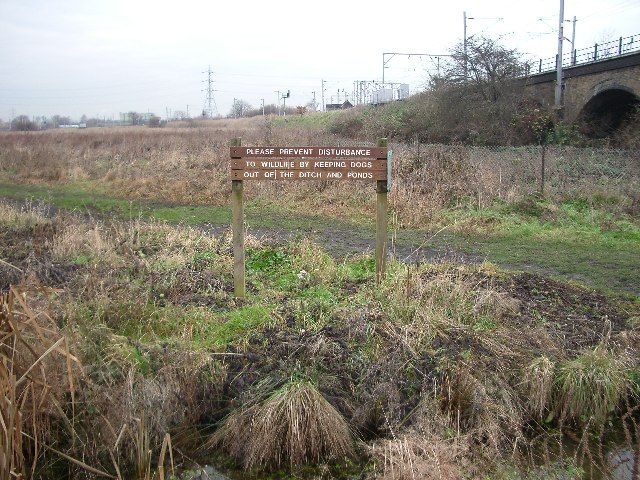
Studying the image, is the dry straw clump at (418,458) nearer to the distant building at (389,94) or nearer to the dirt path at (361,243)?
the dirt path at (361,243)

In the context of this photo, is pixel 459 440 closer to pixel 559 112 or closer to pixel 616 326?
pixel 616 326

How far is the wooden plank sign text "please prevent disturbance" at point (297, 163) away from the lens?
8031mm

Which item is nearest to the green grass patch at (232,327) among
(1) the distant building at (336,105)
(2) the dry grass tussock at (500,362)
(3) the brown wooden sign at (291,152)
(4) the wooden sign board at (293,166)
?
(4) the wooden sign board at (293,166)

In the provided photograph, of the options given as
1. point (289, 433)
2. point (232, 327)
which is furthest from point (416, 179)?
point (289, 433)

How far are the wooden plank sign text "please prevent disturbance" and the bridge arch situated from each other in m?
23.4

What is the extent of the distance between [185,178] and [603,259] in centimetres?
1359

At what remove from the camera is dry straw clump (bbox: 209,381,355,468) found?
5.21m

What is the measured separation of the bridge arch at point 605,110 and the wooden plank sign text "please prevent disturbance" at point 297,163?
23.4 meters

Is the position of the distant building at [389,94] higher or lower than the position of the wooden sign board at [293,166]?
higher

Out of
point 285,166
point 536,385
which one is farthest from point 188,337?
point 536,385

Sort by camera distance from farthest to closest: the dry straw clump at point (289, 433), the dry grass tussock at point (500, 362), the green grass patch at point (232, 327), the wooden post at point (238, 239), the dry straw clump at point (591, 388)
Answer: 1. the wooden post at point (238, 239)
2. the green grass patch at point (232, 327)
3. the dry straw clump at point (591, 388)
4. the dry grass tussock at point (500, 362)
5. the dry straw clump at point (289, 433)

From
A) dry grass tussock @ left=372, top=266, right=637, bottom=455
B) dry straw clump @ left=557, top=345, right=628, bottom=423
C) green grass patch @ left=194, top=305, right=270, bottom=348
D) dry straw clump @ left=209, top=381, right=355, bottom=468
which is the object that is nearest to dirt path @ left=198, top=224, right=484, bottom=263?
dry grass tussock @ left=372, top=266, right=637, bottom=455

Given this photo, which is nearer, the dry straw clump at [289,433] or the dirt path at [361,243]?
the dry straw clump at [289,433]

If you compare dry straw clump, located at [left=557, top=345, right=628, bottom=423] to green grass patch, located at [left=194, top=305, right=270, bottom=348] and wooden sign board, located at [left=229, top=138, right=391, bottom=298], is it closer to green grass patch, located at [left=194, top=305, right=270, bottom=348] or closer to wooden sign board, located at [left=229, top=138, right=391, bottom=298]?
wooden sign board, located at [left=229, top=138, right=391, bottom=298]
